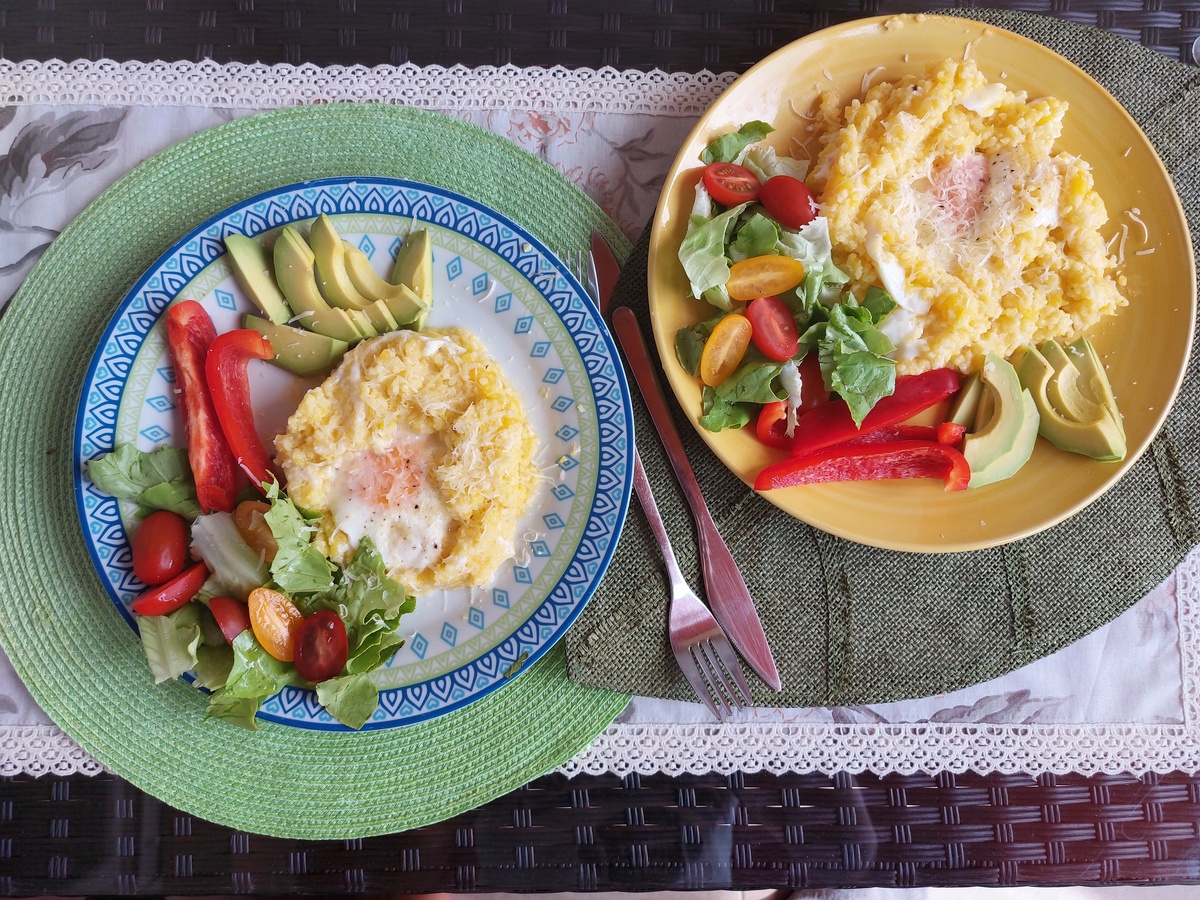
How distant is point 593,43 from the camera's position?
2.49 m

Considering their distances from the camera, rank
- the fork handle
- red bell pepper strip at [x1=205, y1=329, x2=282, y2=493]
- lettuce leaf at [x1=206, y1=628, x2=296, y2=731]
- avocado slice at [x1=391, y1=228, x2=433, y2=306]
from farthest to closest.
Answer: the fork handle, avocado slice at [x1=391, y1=228, x2=433, y2=306], red bell pepper strip at [x1=205, y1=329, x2=282, y2=493], lettuce leaf at [x1=206, y1=628, x2=296, y2=731]

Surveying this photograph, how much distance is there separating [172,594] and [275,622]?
0.27 meters

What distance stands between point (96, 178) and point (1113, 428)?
2.92 metres

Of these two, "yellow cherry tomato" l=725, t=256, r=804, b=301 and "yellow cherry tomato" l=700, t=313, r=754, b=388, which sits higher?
"yellow cherry tomato" l=725, t=256, r=804, b=301

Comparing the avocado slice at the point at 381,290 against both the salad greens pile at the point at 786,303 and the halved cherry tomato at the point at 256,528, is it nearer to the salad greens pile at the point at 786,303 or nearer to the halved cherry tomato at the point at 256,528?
the halved cherry tomato at the point at 256,528

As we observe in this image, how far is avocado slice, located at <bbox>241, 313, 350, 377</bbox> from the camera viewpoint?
217 centimetres

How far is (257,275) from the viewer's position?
2160 mm

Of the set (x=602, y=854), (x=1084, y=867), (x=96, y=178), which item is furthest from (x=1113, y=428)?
(x=96, y=178)

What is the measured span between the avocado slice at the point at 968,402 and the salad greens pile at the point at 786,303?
242 mm

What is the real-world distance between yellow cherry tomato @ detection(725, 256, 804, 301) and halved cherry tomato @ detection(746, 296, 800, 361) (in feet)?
0.09

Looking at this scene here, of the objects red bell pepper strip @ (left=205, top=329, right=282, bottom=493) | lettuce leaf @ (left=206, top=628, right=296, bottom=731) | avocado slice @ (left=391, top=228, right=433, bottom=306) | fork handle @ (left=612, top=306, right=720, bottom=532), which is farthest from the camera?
fork handle @ (left=612, top=306, right=720, bottom=532)

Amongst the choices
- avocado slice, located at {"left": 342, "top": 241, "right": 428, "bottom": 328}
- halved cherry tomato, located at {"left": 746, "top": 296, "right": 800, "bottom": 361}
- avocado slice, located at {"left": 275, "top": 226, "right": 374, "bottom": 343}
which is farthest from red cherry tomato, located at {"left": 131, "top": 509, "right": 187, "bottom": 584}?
halved cherry tomato, located at {"left": 746, "top": 296, "right": 800, "bottom": 361}

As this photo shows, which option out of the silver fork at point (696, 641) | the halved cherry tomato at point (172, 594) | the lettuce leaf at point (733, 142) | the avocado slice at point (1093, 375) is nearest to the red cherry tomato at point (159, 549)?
the halved cherry tomato at point (172, 594)

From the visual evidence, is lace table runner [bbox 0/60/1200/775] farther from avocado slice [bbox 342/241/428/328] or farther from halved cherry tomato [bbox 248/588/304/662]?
halved cherry tomato [bbox 248/588/304/662]
